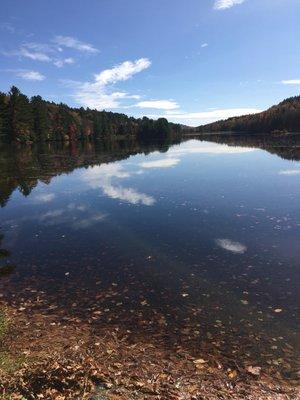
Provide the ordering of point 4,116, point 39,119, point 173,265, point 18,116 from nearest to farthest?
point 173,265
point 4,116
point 18,116
point 39,119

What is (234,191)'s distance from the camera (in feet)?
107

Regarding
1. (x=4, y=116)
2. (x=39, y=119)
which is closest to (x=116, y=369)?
(x=4, y=116)

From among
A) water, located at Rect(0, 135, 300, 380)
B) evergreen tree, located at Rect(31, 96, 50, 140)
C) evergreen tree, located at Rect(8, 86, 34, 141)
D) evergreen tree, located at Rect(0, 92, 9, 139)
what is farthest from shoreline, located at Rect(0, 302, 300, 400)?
evergreen tree, located at Rect(31, 96, 50, 140)

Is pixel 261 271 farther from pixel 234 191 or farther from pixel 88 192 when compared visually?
pixel 88 192

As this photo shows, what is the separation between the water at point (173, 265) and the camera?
1081 centimetres

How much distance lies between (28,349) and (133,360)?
2824mm

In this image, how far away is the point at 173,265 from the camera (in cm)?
1567

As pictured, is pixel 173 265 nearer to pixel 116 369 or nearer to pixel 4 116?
pixel 116 369

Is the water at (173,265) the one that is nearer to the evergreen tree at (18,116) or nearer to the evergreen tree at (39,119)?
the evergreen tree at (18,116)

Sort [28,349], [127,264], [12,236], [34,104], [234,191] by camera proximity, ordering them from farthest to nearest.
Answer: [34,104] → [234,191] → [12,236] → [127,264] → [28,349]

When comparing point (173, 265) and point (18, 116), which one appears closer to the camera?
point (173, 265)

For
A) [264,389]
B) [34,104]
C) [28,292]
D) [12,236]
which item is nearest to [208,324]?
[264,389]

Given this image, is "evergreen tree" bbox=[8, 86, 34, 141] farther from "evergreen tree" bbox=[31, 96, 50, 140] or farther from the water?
the water

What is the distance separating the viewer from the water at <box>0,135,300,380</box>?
426 inches
